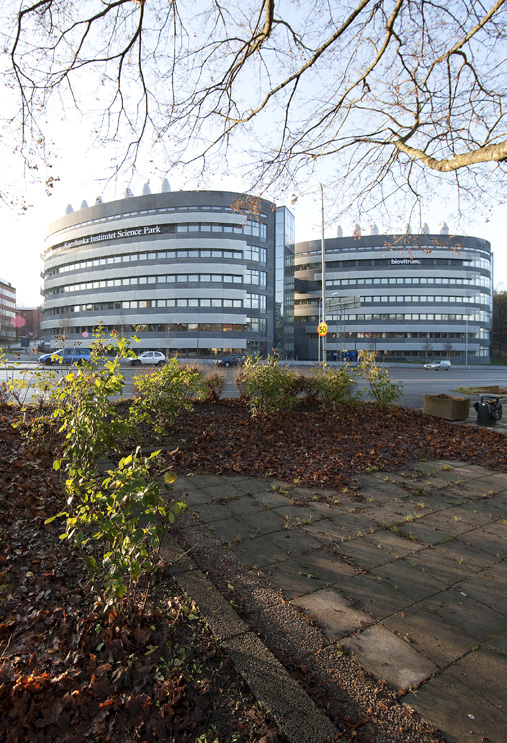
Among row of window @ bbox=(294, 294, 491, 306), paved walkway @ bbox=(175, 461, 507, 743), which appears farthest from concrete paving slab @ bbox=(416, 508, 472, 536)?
row of window @ bbox=(294, 294, 491, 306)

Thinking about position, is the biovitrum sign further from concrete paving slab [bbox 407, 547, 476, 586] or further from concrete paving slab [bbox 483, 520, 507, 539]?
concrete paving slab [bbox 407, 547, 476, 586]

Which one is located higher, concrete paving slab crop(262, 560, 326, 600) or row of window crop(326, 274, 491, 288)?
row of window crop(326, 274, 491, 288)

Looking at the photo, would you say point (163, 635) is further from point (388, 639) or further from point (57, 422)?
point (57, 422)

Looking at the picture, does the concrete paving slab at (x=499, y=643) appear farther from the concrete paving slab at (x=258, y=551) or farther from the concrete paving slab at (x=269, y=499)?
the concrete paving slab at (x=269, y=499)

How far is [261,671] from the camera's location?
6.31 ft

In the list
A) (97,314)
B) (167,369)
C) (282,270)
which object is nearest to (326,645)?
(167,369)

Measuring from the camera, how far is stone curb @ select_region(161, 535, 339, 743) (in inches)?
65.2

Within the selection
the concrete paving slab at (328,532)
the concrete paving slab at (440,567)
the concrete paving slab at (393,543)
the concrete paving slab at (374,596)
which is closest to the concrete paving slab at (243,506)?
the concrete paving slab at (328,532)

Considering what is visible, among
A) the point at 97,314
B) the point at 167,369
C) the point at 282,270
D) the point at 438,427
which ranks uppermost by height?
the point at 282,270

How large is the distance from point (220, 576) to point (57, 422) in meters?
3.96

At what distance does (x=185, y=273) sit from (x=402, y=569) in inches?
2018

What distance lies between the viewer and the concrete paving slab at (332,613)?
234 centimetres

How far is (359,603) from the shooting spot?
258 centimetres

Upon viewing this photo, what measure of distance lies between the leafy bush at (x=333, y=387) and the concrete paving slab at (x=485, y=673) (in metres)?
6.91
